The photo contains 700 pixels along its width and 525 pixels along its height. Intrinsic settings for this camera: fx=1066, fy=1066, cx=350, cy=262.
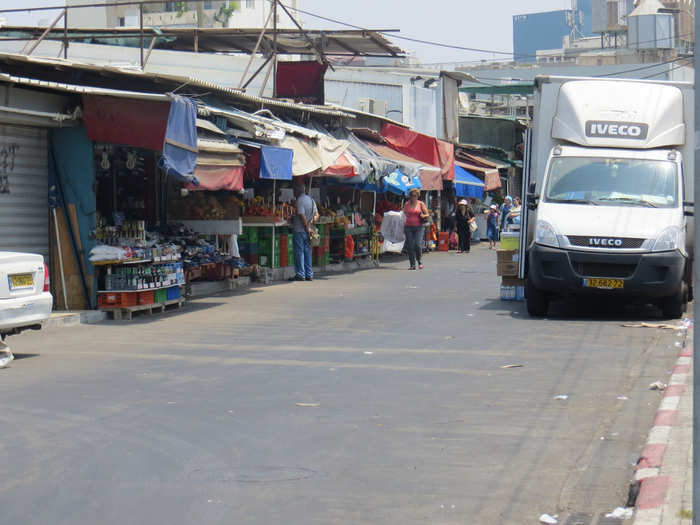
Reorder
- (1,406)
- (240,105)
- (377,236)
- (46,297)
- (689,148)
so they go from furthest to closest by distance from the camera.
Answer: (377,236) → (240,105) → (689,148) → (46,297) → (1,406)

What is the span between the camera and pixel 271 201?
22.9 meters

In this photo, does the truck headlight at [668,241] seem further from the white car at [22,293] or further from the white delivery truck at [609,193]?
the white car at [22,293]

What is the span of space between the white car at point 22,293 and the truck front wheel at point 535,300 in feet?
22.7

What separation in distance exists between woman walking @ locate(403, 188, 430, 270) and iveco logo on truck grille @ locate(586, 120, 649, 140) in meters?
9.43

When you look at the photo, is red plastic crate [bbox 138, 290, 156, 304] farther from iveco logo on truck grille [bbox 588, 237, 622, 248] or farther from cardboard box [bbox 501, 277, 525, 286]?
iveco logo on truck grille [bbox 588, 237, 622, 248]

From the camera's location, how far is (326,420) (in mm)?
8055

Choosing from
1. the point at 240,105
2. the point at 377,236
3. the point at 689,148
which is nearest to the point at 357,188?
the point at 377,236

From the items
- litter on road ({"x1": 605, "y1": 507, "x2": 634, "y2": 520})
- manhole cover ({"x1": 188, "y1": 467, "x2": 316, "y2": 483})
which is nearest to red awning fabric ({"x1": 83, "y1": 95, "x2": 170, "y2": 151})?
manhole cover ({"x1": 188, "y1": 467, "x2": 316, "y2": 483})

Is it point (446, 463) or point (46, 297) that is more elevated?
point (46, 297)

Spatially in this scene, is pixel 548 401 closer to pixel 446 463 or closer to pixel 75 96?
pixel 446 463

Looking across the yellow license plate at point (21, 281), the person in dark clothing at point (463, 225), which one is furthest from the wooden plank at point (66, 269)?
the person in dark clothing at point (463, 225)

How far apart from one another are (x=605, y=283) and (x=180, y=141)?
6272 mm

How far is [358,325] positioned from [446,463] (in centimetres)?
778

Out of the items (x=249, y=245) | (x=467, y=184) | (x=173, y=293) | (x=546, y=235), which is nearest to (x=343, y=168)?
(x=249, y=245)
